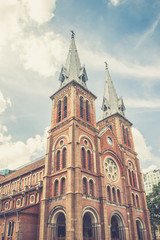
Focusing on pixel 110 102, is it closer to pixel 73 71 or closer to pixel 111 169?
pixel 73 71

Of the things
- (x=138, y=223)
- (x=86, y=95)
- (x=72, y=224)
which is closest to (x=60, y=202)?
(x=72, y=224)

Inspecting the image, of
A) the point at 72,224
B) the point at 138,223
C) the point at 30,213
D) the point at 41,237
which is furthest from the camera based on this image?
the point at 138,223

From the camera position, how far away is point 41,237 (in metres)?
25.5

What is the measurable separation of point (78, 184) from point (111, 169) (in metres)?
10.5

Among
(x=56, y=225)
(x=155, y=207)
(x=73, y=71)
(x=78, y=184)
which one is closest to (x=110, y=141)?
(x=78, y=184)

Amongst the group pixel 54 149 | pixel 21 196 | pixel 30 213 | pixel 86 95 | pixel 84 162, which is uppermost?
pixel 86 95

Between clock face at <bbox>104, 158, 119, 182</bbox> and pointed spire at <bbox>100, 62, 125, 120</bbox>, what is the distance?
43.6ft

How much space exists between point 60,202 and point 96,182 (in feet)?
19.6

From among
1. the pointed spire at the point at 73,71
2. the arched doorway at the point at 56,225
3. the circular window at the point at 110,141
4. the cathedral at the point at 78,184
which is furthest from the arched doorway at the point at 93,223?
the pointed spire at the point at 73,71

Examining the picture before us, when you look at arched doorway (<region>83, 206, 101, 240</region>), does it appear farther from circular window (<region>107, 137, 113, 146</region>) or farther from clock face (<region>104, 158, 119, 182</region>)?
A: circular window (<region>107, 137, 113, 146</region>)

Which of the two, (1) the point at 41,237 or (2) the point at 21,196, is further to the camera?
(2) the point at 21,196

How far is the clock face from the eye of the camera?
1300 inches

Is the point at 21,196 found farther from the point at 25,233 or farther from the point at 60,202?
the point at 60,202

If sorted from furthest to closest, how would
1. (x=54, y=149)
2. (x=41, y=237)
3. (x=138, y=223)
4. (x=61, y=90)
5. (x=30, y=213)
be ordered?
1. (x=61, y=90)
2. (x=138, y=223)
3. (x=54, y=149)
4. (x=30, y=213)
5. (x=41, y=237)
